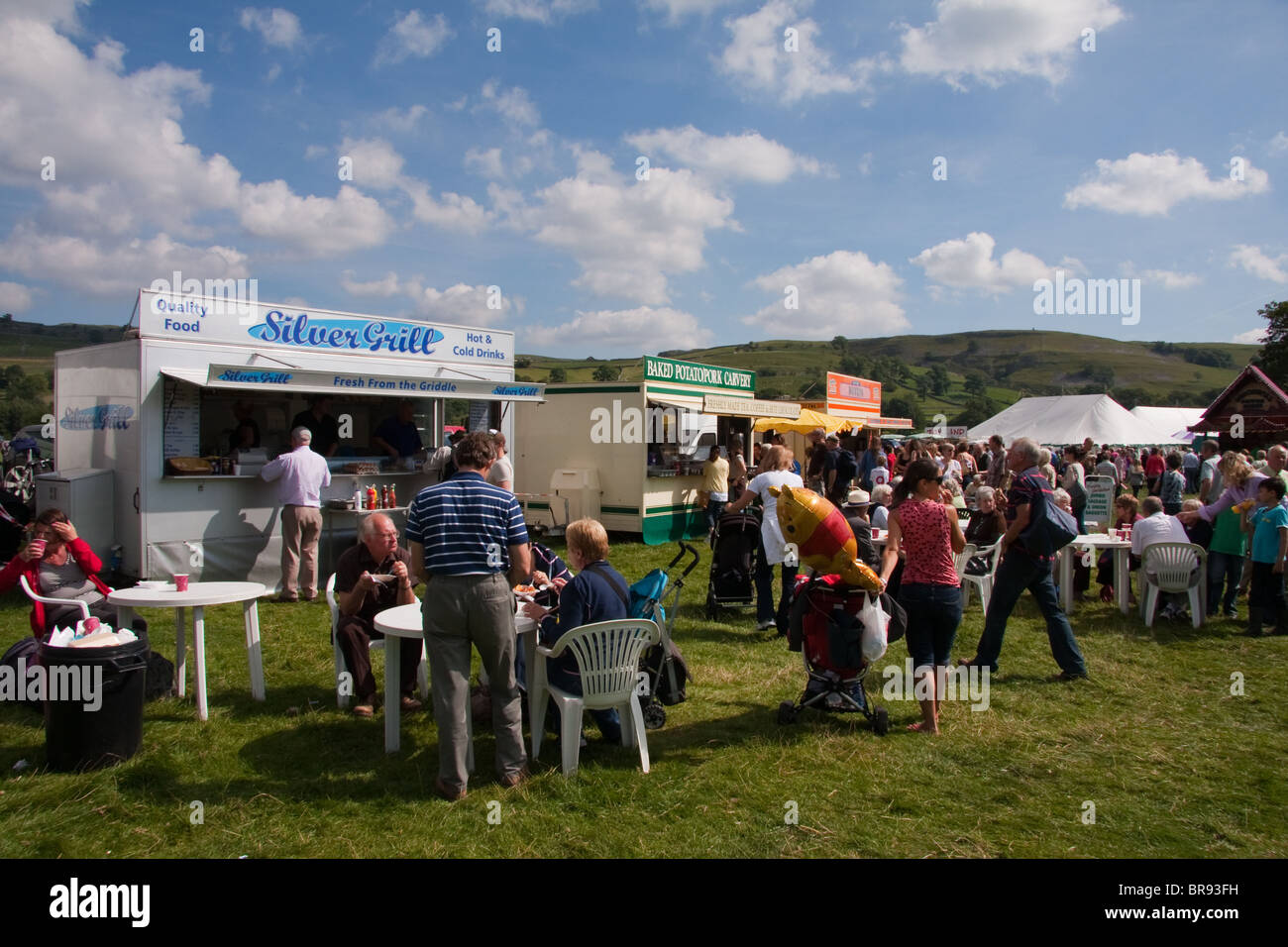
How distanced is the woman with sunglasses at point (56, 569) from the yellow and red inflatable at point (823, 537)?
3952 millimetres

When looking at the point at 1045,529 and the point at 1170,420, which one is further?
the point at 1170,420

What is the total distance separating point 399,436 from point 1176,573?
8175mm

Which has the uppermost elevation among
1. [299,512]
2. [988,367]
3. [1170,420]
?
[988,367]

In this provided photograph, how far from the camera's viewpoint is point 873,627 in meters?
4.20

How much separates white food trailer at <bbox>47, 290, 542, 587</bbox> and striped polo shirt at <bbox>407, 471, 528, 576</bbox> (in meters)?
4.77

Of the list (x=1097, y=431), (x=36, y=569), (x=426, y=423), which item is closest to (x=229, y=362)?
(x=426, y=423)

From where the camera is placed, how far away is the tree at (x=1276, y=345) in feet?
135

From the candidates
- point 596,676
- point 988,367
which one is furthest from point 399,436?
point 988,367

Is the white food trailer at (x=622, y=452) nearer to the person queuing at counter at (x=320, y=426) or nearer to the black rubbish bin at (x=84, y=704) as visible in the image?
the person queuing at counter at (x=320, y=426)

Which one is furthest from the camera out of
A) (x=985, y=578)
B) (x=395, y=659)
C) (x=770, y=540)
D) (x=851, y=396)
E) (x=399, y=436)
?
(x=851, y=396)

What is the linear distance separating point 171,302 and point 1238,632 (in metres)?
9.99

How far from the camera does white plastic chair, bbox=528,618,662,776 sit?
12.6 feet

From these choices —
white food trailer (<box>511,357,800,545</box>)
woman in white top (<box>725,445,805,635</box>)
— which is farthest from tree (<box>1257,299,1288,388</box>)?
woman in white top (<box>725,445,805,635</box>)

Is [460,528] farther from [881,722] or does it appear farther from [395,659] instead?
[881,722]
